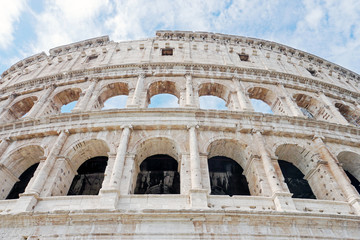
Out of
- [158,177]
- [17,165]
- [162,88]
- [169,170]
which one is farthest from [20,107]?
→ [169,170]

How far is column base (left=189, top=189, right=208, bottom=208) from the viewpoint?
6672 mm

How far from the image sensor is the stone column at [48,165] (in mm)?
7381

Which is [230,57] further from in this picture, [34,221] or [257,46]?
[34,221]

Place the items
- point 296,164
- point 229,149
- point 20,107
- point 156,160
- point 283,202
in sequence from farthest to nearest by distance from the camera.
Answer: point 20,107 < point 156,160 < point 296,164 < point 229,149 < point 283,202

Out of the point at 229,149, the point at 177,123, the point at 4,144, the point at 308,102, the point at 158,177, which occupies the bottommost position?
the point at 158,177

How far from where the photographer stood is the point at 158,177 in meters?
9.95

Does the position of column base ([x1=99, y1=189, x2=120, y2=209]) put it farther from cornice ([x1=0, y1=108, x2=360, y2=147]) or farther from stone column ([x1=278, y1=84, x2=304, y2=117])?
stone column ([x1=278, y1=84, x2=304, y2=117])

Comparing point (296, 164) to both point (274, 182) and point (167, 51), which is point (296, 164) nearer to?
point (274, 182)

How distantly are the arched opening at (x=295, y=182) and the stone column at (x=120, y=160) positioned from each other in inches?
267

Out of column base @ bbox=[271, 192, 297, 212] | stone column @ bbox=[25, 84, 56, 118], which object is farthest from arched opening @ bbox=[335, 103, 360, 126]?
stone column @ bbox=[25, 84, 56, 118]

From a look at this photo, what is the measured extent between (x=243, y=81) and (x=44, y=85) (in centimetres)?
1144

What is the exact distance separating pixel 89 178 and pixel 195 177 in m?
5.08

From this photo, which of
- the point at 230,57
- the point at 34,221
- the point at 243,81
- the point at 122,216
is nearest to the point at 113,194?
the point at 122,216

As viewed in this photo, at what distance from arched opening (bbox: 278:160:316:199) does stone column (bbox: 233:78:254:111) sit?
2.83 m
